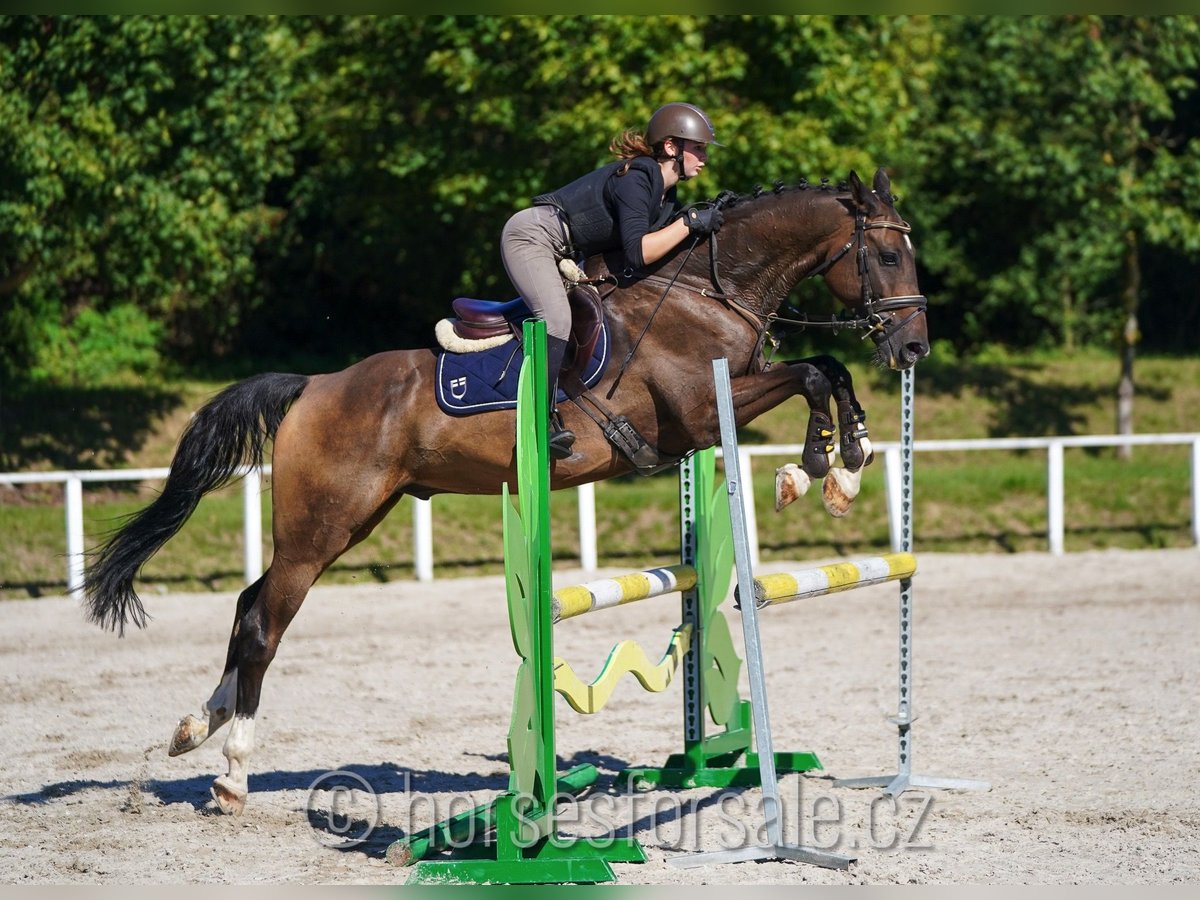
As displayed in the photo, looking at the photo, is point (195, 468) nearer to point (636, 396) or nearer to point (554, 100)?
point (636, 396)

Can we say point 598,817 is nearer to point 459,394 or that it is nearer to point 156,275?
point 459,394

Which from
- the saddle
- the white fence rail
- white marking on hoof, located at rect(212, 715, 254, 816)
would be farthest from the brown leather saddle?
the white fence rail

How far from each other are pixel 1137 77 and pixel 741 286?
1240cm

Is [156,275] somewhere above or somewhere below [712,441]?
above

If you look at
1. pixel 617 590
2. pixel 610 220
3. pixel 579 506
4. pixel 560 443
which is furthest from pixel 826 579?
pixel 579 506

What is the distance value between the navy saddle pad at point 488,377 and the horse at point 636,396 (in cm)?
5

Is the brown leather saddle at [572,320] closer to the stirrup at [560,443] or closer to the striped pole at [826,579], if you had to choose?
the stirrup at [560,443]

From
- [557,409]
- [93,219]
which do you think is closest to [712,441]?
[557,409]

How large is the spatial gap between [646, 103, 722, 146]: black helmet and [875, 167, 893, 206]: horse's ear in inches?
25.7

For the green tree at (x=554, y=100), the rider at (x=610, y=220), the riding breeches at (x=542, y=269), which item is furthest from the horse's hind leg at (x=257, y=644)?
the green tree at (x=554, y=100)

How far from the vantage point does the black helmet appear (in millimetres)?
5008

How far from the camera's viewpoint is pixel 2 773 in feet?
20.1

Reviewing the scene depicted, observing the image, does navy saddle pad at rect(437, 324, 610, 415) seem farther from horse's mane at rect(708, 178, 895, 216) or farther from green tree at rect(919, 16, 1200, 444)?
green tree at rect(919, 16, 1200, 444)

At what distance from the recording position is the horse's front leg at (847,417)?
5.03m
